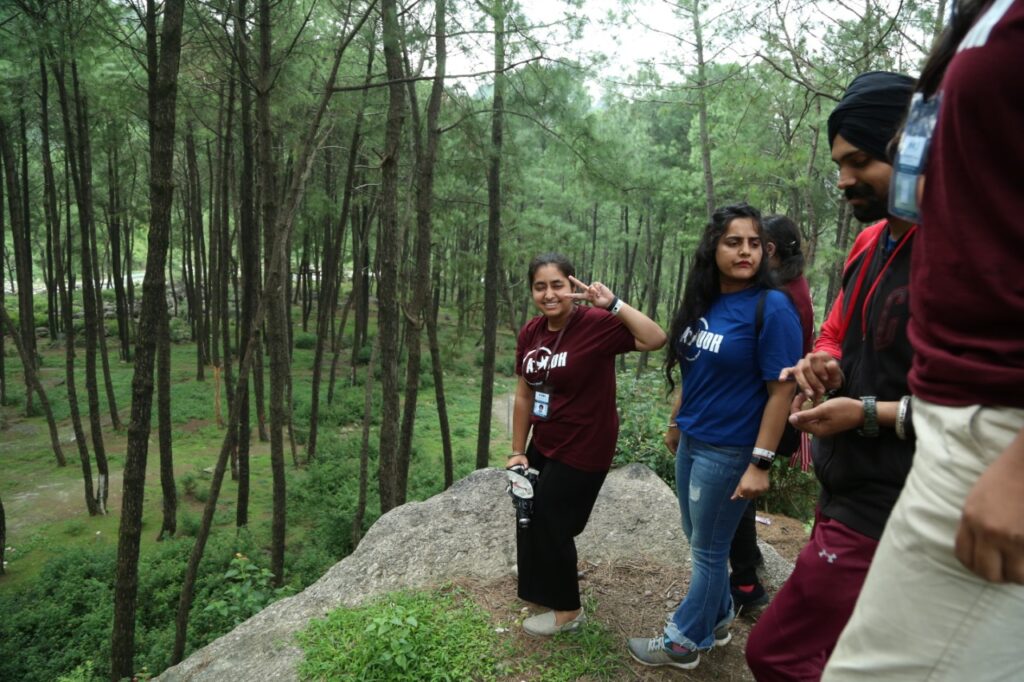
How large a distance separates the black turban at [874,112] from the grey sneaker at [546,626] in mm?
2331

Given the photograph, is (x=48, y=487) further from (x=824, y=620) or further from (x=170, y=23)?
(x=824, y=620)

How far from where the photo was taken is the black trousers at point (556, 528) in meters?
2.61

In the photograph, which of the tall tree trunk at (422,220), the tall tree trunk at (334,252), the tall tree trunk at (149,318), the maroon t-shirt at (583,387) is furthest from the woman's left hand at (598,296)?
the tall tree trunk at (334,252)

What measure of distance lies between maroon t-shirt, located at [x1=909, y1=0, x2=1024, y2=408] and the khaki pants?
5 cm

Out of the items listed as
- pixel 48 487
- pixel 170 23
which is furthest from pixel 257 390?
pixel 170 23

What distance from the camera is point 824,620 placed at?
1486mm

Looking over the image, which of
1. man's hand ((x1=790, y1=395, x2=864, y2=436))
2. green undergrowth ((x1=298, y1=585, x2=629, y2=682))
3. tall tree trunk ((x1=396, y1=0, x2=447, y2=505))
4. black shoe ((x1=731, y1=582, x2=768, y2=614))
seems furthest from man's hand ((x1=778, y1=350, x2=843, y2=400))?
tall tree trunk ((x1=396, y1=0, x2=447, y2=505))

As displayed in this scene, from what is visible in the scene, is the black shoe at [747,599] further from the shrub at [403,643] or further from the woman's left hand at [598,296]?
the woman's left hand at [598,296]

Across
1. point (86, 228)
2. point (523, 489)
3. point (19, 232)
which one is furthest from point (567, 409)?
point (19, 232)

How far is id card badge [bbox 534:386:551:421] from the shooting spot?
265cm

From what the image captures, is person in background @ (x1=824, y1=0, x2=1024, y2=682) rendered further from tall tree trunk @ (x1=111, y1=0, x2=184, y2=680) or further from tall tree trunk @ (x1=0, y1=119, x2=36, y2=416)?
tall tree trunk @ (x1=0, y1=119, x2=36, y2=416)

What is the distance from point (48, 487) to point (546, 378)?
10639 mm

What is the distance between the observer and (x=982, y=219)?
0.79 meters

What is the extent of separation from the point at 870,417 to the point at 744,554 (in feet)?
5.81
